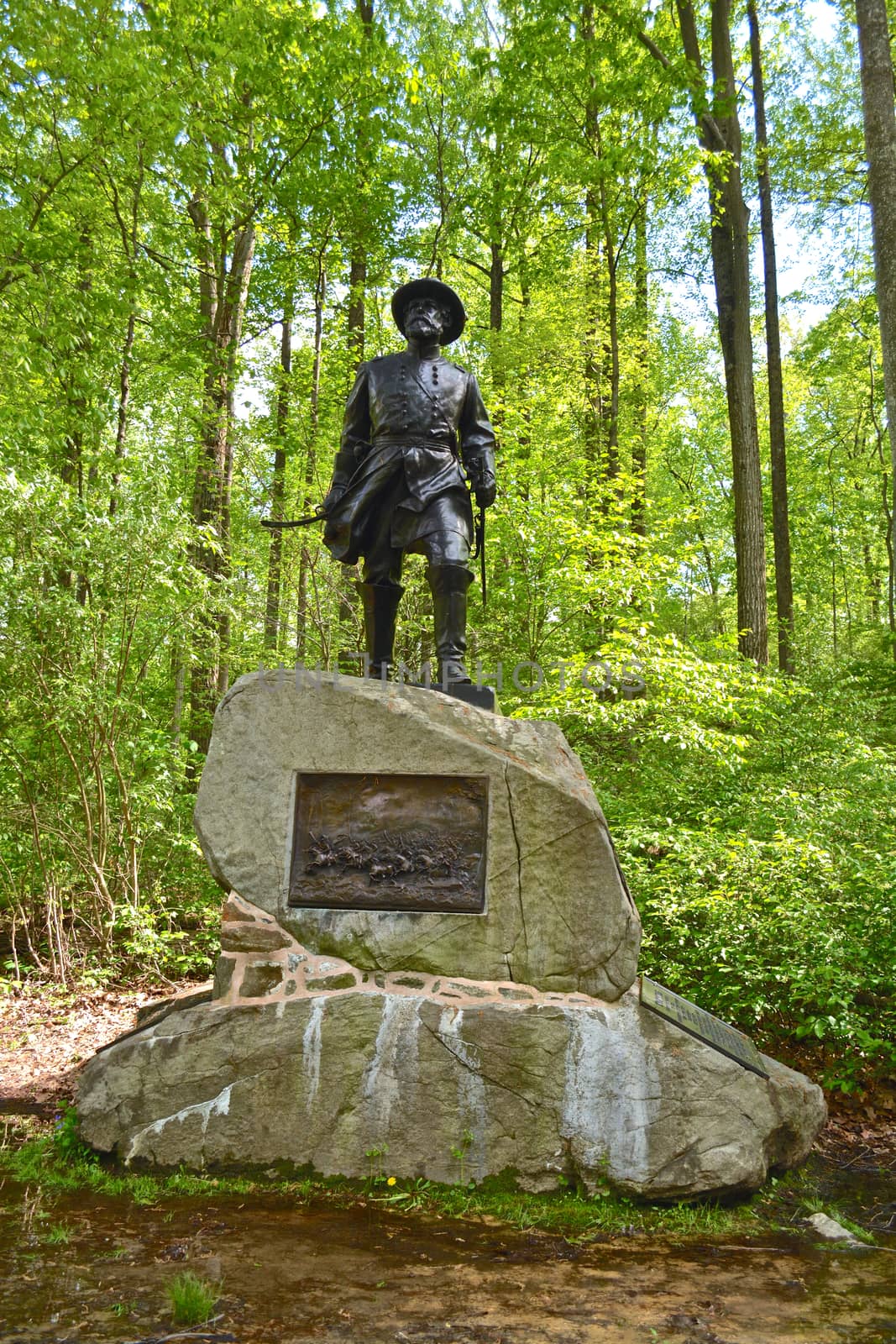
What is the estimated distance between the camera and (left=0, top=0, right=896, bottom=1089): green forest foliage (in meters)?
6.37

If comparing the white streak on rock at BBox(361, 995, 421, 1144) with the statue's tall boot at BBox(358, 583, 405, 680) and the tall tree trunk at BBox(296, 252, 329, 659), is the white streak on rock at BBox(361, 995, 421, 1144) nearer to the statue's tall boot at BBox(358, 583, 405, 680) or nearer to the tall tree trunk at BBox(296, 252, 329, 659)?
the statue's tall boot at BBox(358, 583, 405, 680)

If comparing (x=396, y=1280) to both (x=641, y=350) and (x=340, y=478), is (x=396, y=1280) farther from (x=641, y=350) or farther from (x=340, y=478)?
(x=641, y=350)

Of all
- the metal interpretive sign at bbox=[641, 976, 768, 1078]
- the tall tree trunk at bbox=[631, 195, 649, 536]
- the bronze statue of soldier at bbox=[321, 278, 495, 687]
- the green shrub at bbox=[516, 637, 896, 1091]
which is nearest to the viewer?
the metal interpretive sign at bbox=[641, 976, 768, 1078]

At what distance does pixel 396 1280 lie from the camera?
9.53ft

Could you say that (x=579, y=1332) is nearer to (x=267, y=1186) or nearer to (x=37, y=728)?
(x=267, y=1186)

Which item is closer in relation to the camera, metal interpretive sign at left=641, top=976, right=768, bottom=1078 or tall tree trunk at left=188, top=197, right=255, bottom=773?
metal interpretive sign at left=641, top=976, right=768, bottom=1078

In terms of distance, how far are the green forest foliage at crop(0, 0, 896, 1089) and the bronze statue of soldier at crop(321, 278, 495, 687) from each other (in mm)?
2376

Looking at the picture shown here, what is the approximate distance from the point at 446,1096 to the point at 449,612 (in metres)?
2.18

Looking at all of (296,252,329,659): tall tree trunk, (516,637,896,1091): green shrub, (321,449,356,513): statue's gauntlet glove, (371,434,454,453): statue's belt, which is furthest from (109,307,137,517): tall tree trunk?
(516,637,896,1091): green shrub

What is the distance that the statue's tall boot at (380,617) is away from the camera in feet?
15.9

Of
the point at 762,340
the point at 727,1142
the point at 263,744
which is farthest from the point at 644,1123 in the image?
the point at 762,340

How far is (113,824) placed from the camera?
7.26 meters

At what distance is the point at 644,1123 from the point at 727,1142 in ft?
1.10

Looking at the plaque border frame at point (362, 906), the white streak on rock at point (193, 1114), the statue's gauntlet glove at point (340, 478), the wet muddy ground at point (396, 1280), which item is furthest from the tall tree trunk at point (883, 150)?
the white streak on rock at point (193, 1114)
